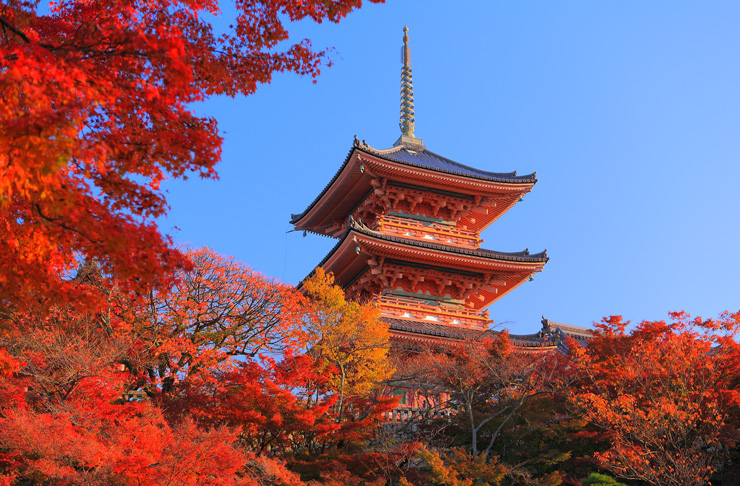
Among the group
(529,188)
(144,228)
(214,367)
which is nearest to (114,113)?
(144,228)

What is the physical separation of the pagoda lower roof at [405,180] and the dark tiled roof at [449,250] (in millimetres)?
2555

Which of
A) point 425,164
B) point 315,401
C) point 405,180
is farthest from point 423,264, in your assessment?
point 315,401

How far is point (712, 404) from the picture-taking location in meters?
12.6

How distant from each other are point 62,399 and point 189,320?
4.16 m

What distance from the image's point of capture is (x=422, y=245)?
22.7 m

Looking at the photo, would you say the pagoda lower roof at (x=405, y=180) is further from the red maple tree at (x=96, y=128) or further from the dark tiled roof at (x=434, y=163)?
the red maple tree at (x=96, y=128)

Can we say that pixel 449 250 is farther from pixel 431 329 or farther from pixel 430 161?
A: pixel 430 161

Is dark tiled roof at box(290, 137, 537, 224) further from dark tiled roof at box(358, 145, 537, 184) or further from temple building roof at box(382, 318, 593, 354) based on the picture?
temple building roof at box(382, 318, 593, 354)

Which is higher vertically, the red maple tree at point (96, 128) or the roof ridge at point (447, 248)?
the roof ridge at point (447, 248)

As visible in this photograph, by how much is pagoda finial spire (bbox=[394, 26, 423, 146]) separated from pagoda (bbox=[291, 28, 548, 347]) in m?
3.21

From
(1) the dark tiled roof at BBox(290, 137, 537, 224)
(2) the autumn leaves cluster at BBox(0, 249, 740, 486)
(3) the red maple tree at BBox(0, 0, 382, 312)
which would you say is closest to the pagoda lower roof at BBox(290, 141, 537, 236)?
(1) the dark tiled roof at BBox(290, 137, 537, 224)

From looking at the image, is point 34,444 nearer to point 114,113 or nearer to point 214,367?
point 214,367

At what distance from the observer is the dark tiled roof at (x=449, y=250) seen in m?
22.0

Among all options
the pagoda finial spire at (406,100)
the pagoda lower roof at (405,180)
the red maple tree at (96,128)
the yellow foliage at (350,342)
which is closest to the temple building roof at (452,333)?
the yellow foliage at (350,342)
